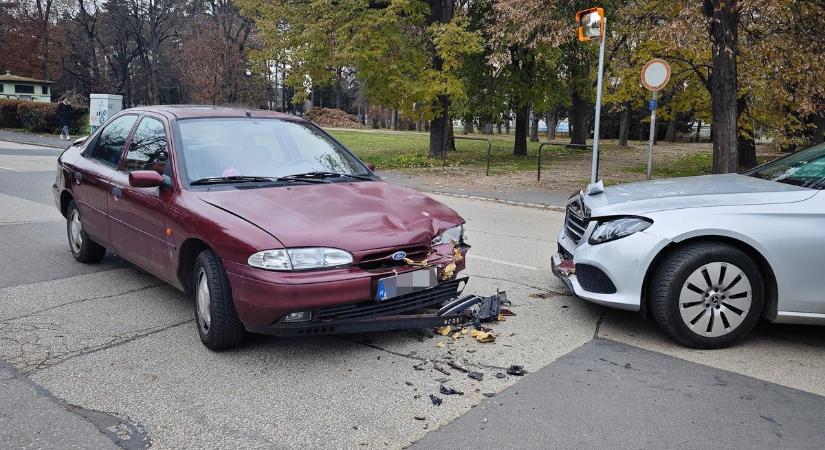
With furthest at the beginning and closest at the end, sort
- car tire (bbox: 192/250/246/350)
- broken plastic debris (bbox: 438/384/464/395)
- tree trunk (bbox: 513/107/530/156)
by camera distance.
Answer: tree trunk (bbox: 513/107/530/156) < car tire (bbox: 192/250/246/350) < broken plastic debris (bbox: 438/384/464/395)

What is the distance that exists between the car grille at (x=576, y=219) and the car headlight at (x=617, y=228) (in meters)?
0.25

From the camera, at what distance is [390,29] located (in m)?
19.3

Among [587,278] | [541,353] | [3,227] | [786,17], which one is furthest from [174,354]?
[786,17]

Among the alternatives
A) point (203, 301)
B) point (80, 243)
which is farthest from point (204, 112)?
point (80, 243)

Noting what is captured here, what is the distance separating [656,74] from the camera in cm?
1201

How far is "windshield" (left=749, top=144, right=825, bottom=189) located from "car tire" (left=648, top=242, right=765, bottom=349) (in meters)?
0.91

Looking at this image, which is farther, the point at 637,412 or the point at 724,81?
the point at 724,81

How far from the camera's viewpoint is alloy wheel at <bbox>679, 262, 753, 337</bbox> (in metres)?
4.36

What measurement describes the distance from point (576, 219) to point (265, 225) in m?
2.71

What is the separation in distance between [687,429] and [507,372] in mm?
1081

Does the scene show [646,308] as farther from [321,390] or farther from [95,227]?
[95,227]

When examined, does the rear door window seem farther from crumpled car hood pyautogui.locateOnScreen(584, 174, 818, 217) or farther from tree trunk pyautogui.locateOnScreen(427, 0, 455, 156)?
tree trunk pyautogui.locateOnScreen(427, 0, 455, 156)

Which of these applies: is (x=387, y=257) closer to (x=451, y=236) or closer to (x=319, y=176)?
(x=451, y=236)

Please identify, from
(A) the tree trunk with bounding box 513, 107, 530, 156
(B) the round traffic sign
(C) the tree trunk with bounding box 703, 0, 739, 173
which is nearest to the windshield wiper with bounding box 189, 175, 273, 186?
(B) the round traffic sign
